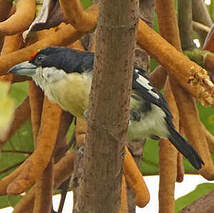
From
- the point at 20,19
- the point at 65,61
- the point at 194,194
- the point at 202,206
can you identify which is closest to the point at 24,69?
the point at 20,19

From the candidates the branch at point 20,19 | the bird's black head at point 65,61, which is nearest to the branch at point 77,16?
the branch at point 20,19

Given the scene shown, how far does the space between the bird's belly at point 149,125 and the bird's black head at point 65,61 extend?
0.25 meters

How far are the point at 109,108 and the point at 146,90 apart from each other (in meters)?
0.90

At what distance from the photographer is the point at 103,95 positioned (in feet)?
3.50

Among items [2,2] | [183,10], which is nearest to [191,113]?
[183,10]

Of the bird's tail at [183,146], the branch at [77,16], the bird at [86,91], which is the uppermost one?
the branch at [77,16]

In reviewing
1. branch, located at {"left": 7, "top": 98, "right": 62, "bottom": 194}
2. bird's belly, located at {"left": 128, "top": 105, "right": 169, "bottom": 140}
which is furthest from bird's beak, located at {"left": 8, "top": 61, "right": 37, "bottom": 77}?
bird's belly, located at {"left": 128, "top": 105, "right": 169, "bottom": 140}

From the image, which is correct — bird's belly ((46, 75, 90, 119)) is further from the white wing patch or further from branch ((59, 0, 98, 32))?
Answer: branch ((59, 0, 98, 32))

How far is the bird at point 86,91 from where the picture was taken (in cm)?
186

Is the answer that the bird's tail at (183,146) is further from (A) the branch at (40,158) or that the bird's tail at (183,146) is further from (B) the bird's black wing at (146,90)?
(A) the branch at (40,158)

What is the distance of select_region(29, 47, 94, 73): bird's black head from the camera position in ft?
5.97

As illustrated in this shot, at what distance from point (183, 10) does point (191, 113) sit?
436mm

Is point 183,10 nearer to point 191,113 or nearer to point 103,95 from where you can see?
point 191,113

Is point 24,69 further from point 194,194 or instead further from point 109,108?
point 194,194
